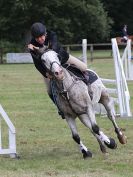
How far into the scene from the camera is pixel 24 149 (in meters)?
9.20

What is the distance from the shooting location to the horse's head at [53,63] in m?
7.66

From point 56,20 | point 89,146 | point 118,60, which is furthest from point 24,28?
point 89,146

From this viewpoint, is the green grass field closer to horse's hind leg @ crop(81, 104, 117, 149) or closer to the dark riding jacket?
horse's hind leg @ crop(81, 104, 117, 149)

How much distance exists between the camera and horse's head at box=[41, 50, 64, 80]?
7.66m

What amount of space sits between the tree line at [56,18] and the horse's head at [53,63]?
40.8m

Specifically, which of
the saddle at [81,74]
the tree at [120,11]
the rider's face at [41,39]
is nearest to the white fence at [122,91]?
the saddle at [81,74]

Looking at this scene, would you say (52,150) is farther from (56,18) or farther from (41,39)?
(56,18)

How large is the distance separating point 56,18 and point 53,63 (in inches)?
1716

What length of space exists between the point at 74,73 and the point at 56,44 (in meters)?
0.54

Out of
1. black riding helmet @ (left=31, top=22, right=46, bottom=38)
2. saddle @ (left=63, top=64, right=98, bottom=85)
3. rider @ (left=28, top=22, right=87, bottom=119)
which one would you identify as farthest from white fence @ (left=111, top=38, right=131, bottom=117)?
black riding helmet @ (left=31, top=22, right=46, bottom=38)

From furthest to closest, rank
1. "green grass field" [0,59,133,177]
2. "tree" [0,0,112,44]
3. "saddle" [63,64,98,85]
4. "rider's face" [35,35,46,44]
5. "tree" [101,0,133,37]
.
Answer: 1. "tree" [101,0,133,37]
2. "tree" [0,0,112,44]
3. "saddle" [63,64,98,85]
4. "rider's face" [35,35,46,44]
5. "green grass field" [0,59,133,177]

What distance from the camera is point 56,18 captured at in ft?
167

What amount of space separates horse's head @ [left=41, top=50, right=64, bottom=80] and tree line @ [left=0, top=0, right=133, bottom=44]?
40.8 meters

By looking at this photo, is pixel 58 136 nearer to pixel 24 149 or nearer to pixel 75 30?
pixel 24 149
